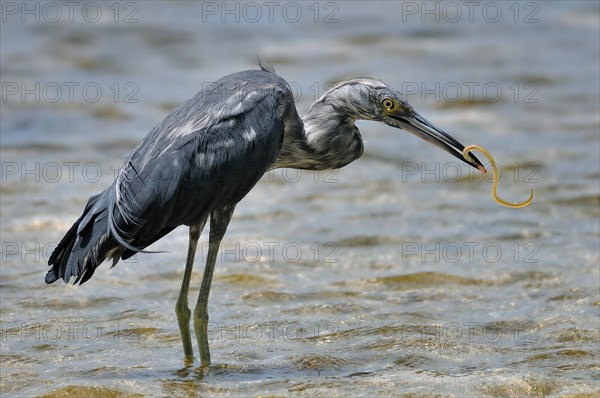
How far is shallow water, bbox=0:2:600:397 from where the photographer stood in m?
7.99

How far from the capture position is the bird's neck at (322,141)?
844 centimetres

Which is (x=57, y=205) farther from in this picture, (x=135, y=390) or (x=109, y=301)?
(x=135, y=390)

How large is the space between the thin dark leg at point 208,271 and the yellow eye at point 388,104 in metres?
1.42

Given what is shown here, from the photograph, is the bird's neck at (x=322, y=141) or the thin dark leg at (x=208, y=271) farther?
the bird's neck at (x=322, y=141)

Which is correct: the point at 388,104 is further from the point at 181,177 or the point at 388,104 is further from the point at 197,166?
the point at 181,177

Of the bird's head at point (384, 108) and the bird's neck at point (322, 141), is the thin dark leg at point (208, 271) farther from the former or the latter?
the bird's head at point (384, 108)

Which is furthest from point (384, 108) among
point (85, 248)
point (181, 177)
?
point (85, 248)

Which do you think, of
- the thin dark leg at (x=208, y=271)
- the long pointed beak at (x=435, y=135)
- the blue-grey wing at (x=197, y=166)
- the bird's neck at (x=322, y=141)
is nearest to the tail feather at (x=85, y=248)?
the blue-grey wing at (x=197, y=166)

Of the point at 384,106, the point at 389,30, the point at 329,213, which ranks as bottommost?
the point at 329,213

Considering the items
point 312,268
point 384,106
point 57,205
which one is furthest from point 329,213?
point 384,106

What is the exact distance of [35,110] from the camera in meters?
15.2

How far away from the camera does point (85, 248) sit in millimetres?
7574

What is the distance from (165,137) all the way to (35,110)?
7841 mm

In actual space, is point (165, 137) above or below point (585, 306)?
above
